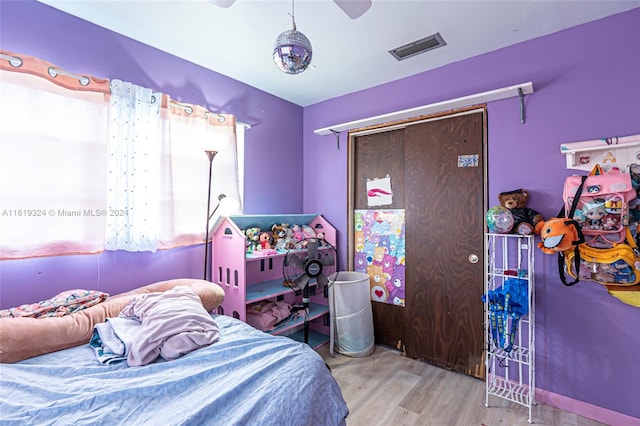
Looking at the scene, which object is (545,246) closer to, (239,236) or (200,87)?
(239,236)

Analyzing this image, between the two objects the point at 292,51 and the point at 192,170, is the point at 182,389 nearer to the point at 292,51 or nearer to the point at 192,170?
the point at 292,51

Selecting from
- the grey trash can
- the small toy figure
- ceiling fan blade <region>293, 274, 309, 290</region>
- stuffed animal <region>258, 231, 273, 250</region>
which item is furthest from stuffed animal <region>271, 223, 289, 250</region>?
the small toy figure

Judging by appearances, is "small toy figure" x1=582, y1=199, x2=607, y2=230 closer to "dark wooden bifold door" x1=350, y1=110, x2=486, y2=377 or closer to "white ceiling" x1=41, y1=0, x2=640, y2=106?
"dark wooden bifold door" x1=350, y1=110, x2=486, y2=377

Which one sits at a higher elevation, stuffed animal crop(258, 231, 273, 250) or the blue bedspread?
stuffed animal crop(258, 231, 273, 250)

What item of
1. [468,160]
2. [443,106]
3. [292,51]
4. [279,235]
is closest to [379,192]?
[468,160]

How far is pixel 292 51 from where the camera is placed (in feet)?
4.34

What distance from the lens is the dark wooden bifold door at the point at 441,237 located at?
7.73ft

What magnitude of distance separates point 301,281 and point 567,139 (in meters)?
2.15

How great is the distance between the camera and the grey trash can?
264 cm

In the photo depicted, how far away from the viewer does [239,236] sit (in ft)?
7.43

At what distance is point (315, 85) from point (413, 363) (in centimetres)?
269

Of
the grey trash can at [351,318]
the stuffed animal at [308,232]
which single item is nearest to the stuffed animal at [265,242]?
the stuffed animal at [308,232]

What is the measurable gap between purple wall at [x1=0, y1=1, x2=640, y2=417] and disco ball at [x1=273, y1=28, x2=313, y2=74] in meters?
1.38

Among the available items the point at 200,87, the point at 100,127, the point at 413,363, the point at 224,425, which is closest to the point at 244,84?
the point at 200,87
